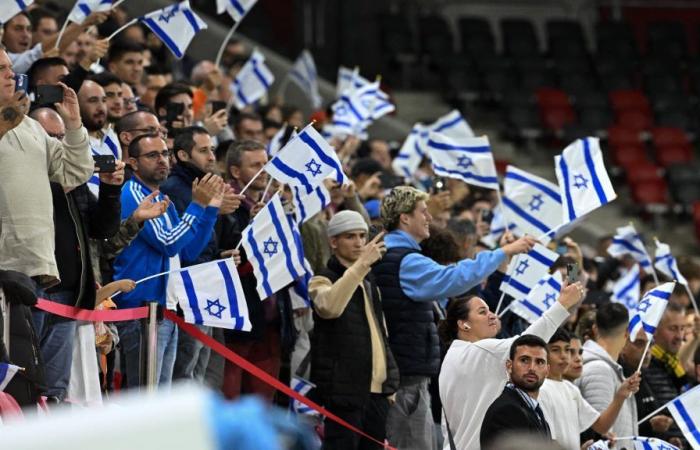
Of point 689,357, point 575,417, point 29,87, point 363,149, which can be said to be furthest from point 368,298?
point 363,149

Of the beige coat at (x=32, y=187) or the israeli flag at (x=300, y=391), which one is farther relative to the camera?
the israeli flag at (x=300, y=391)

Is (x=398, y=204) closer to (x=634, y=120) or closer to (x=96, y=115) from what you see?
(x=96, y=115)

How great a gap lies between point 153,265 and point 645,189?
38.6ft

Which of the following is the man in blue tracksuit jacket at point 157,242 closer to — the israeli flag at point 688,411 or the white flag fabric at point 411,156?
the israeli flag at point 688,411

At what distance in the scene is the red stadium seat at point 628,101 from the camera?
1883cm

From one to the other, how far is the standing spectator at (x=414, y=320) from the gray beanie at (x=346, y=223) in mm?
294

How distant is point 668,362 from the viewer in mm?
9148

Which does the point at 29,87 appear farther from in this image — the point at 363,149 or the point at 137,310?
the point at 363,149

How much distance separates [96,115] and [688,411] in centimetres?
347

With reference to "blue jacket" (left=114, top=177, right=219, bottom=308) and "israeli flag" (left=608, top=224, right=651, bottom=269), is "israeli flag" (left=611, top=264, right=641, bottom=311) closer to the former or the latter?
"israeli flag" (left=608, top=224, right=651, bottom=269)

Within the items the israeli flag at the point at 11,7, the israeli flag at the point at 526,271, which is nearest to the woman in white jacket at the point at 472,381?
the israeli flag at the point at 526,271

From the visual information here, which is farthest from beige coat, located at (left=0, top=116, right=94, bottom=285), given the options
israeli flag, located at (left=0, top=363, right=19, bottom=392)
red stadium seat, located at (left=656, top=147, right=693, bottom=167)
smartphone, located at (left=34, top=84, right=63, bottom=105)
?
red stadium seat, located at (left=656, top=147, right=693, bottom=167)

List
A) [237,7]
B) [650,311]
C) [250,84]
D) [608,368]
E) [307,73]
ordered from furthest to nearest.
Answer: [307,73] → [250,84] → [237,7] → [650,311] → [608,368]

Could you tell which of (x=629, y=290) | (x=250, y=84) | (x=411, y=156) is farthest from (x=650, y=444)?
(x=250, y=84)
